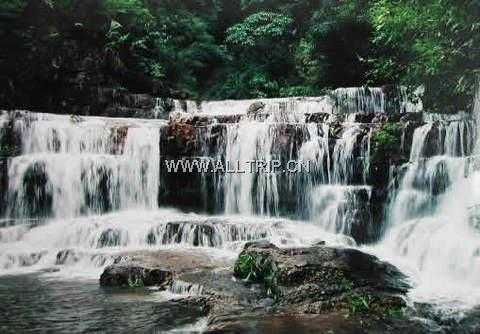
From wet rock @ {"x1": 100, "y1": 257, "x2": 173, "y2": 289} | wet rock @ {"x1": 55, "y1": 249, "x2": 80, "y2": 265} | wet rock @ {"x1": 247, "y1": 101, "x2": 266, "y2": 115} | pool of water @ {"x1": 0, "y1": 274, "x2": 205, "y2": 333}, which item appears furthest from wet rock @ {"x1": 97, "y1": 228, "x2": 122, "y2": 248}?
wet rock @ {"x1": 247, "y1": 101, "x2": 266, "y2": 115}

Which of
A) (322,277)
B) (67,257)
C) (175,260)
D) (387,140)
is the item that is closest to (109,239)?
(67,257)

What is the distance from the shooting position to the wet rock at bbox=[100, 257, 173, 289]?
26.3 ft

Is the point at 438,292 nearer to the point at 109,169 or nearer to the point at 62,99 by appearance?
the point at 109,169

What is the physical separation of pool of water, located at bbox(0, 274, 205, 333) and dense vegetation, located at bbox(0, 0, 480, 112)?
6066 millimetres

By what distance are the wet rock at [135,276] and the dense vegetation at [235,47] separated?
588 centimetres

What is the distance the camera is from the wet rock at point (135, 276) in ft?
26.3

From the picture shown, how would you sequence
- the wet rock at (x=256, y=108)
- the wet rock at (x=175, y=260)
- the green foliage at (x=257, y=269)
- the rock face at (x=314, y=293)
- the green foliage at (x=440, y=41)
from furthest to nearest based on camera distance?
the wet rock at (x=256, y=108)
the wet rock at (x=175, y=260)
the green foliage at (x=440, y=41)
the green foliage at (x=257, y=269)
the rock face at (x=314, y=293)

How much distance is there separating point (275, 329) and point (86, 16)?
16.9 m

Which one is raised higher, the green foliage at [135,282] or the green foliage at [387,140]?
the green foliage at [387,140]

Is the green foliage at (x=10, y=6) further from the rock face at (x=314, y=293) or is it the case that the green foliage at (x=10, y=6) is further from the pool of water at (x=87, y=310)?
the rock face at (x=314, y=293)

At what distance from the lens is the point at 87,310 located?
Result: 6770 millimetres

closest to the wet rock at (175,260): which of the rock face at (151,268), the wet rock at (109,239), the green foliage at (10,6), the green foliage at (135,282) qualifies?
the rock face at (151,268)

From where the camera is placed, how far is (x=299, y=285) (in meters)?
7.14

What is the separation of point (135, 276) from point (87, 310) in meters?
1.40
